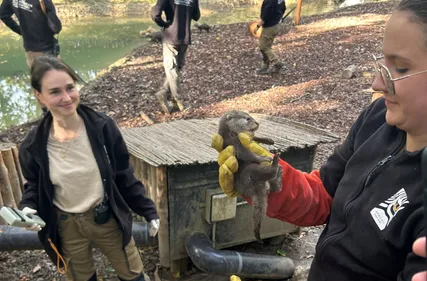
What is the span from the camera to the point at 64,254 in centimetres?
264

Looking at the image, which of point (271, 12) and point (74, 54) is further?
point (74, 54)

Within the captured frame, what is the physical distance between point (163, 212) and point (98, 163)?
0.79 metres

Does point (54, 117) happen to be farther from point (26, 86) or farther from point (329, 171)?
point (26, 86)

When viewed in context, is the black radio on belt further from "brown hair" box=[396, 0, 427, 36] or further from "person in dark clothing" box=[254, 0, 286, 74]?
"person in dark clothing" box=[254, 0, 286, 74]

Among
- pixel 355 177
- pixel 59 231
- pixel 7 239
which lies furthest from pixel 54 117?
pixel 355 177

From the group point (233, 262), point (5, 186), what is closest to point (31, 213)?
point (233, 262)

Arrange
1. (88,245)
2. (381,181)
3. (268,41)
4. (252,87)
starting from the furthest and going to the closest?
(268,41)
(252,87)
(88,245)
(381,181)

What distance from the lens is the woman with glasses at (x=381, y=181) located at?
111 cm

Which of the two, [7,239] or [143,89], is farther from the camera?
A: [143,89]

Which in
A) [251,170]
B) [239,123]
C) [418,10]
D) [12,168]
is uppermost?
[418,10]

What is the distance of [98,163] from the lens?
2453 mm

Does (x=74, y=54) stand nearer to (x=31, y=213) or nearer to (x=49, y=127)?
(x=49, y=127)

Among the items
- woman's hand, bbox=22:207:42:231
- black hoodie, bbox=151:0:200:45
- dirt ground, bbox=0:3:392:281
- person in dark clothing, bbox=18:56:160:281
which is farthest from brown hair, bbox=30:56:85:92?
black hoodie, bbox=151:0:200:45

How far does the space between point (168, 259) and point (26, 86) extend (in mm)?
8641
